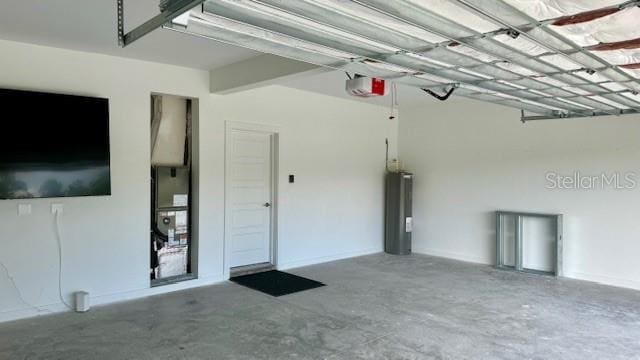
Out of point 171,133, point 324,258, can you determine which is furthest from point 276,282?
point 171,133

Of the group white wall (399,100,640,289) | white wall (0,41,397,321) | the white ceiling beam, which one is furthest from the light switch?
white wall (399,100,640,289)

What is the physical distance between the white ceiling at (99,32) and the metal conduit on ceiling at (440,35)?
37.9 inches

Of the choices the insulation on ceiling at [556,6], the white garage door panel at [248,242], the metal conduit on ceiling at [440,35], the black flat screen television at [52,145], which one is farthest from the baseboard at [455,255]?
the insulation on ceiling at [556,6]

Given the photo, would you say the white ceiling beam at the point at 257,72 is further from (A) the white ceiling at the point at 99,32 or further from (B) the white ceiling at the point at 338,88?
(B) the white ceiling at the point at 338,88

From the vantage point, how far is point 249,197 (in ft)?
20.0

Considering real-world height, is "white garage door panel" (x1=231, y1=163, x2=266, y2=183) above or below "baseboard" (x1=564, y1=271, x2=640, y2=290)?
above

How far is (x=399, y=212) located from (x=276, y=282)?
2823 millimetres

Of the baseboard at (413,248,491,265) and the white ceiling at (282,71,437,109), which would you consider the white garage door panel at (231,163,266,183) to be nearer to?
the white ceiling at (282,71,437,109)

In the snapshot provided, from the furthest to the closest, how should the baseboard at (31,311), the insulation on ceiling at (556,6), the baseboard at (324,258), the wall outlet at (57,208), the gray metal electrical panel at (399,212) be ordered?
1. the gray metal electrical panel at (399,212)
2. the baseboard at (324,258)
3. the wall outlet at (57,208)
4. the baseboard at (31,311)
5. the insulation on ceiling at (556,6)

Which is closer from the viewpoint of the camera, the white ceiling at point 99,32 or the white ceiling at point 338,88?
the white ceiling at point 99,32

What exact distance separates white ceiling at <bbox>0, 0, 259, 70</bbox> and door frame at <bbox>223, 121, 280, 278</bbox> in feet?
3.22

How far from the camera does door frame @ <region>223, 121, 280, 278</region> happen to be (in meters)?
5.66

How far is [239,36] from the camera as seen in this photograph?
7.43 feet

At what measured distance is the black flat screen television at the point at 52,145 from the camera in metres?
3.90
